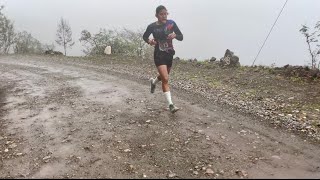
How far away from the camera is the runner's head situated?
8922mm

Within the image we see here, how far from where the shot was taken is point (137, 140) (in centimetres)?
741

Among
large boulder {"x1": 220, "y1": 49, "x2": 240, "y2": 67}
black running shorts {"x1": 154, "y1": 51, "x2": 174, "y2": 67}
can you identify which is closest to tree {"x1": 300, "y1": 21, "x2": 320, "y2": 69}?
large boulder {"x1": 220, "y1": 49, "x2": 240, "y2": 67}

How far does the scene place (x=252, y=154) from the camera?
677cm

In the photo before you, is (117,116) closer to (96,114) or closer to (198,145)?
(96,114)

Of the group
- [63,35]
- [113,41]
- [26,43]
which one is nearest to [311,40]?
[113,41]

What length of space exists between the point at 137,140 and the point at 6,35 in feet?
164

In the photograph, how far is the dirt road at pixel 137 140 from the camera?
624 cm

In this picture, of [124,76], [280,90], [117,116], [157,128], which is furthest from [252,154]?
[124,76]

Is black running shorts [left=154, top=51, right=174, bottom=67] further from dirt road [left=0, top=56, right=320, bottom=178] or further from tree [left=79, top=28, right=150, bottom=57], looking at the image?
tree [left=79, top=28, right=150, bottom=57]

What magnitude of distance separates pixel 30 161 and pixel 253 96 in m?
6.61

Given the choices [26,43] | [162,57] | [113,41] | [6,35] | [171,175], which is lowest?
[26,43]

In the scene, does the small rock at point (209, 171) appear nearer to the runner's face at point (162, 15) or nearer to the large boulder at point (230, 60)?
the runner's face at point (162, 15)

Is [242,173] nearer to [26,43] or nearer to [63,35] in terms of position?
[63,35]

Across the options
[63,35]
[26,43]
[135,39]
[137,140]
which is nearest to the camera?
[137,140]
